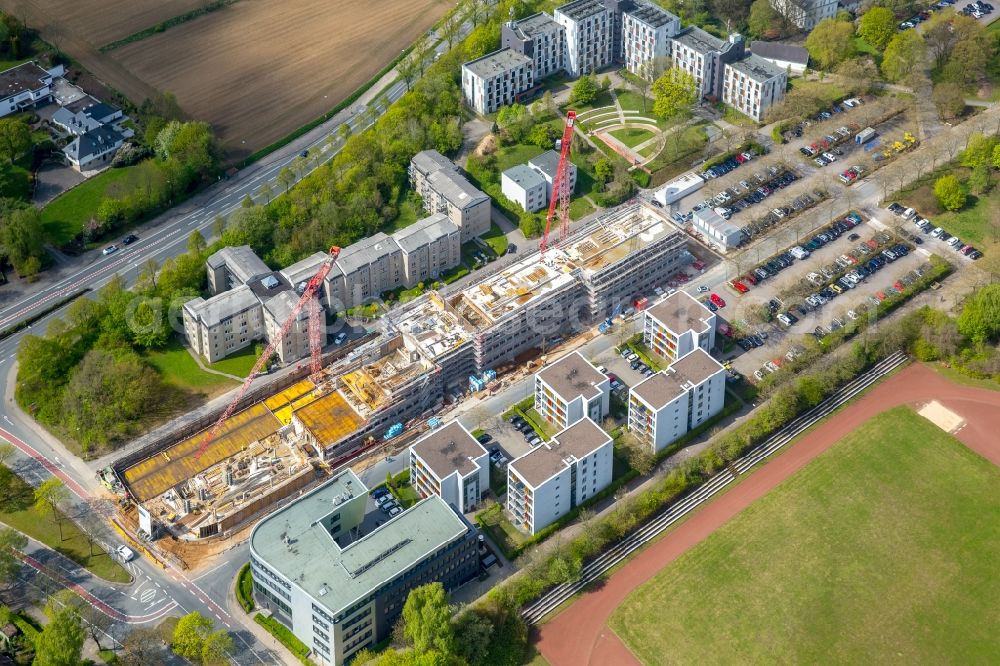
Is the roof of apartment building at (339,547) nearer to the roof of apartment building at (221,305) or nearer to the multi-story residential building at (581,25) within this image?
the roof of apartment building at (221,305)

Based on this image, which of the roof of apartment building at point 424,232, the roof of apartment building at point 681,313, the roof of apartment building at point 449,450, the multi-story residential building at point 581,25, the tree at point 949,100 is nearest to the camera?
the roof of apartment building at point 449,450

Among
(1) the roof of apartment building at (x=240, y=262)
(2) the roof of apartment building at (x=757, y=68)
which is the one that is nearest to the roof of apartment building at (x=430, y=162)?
(1) the roof of apartment building at (x=240, y=262)

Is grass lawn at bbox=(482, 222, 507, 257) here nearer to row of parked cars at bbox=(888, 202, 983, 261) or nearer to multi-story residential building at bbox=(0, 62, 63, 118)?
row of parked cars at bbox=(888, 202, 983, 261)

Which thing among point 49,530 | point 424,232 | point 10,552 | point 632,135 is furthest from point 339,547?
point 632,135

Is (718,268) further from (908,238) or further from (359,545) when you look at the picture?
(359,545)

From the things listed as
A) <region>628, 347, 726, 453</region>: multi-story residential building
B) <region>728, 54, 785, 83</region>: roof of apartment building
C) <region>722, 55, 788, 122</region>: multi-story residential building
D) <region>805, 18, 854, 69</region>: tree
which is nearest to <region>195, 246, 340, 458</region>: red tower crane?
<region>628, 347, 726, 453</region>: multi-story residential building
